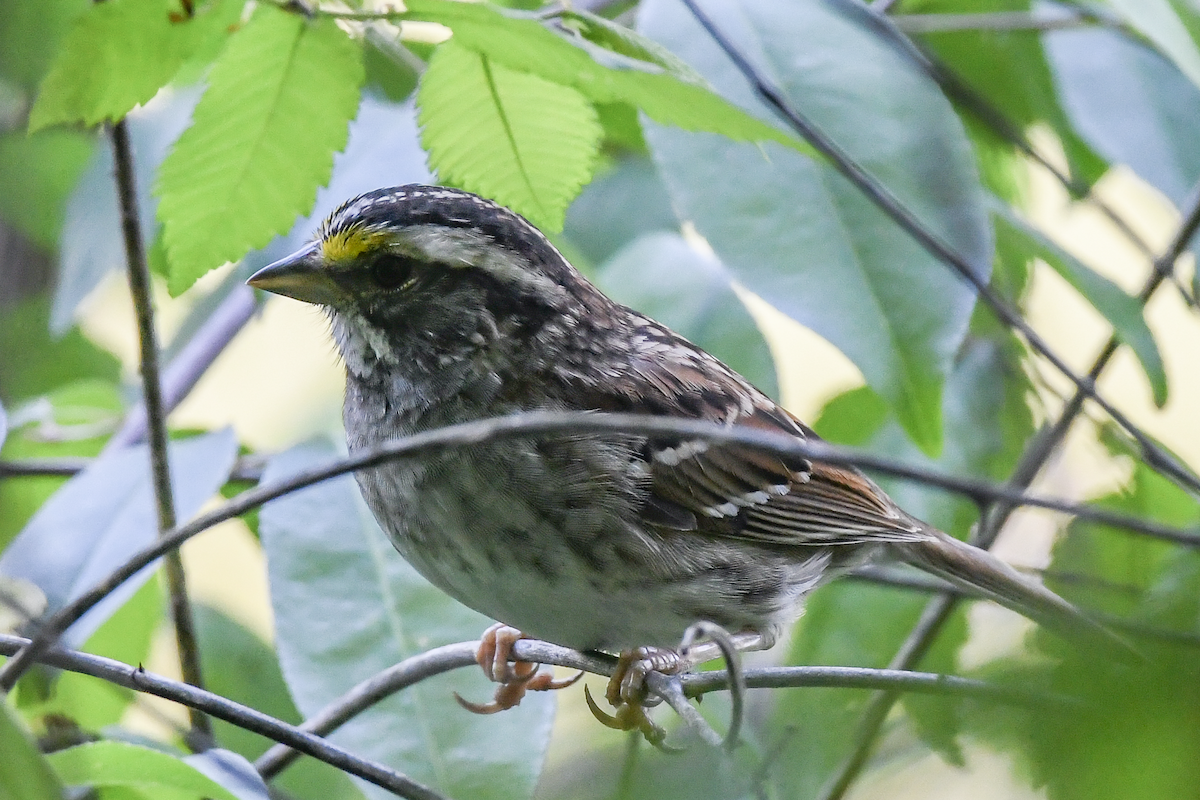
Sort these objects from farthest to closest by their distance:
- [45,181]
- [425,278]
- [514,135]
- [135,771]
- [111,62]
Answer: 1. [45,181]
2. [425,278]
3. [514,135]
4. [111,62]
5. [135,771]

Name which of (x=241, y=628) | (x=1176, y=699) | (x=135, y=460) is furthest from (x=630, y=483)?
(x=1176, y=699)

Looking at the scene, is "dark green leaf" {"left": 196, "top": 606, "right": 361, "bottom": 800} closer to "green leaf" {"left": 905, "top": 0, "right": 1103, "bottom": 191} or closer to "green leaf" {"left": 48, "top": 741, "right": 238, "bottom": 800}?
"green leaf" {"left": 48, "top": 741, "right": 238, "bottom": 800}

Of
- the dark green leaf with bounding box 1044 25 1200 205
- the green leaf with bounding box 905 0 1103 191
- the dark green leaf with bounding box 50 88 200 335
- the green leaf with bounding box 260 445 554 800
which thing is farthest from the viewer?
the green leaf with bounding box 905 0 1103 191

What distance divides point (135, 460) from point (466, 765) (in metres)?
0.81

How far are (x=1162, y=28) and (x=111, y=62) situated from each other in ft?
4.25

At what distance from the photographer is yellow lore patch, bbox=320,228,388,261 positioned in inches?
74.7

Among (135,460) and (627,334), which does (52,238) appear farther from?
(627,334)

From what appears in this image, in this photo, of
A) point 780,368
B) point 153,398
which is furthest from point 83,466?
point 780,368

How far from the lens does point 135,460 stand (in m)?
2.16

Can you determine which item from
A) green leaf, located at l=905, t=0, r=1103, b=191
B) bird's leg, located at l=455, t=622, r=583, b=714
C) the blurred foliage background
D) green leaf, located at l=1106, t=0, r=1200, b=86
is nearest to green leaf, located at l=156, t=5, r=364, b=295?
the blurred foliage background

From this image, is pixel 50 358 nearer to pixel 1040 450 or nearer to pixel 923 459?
pixel 923 459

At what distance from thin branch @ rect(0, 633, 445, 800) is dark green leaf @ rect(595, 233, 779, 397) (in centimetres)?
115

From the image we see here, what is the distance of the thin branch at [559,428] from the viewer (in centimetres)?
85

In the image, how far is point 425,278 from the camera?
6.60 feet
